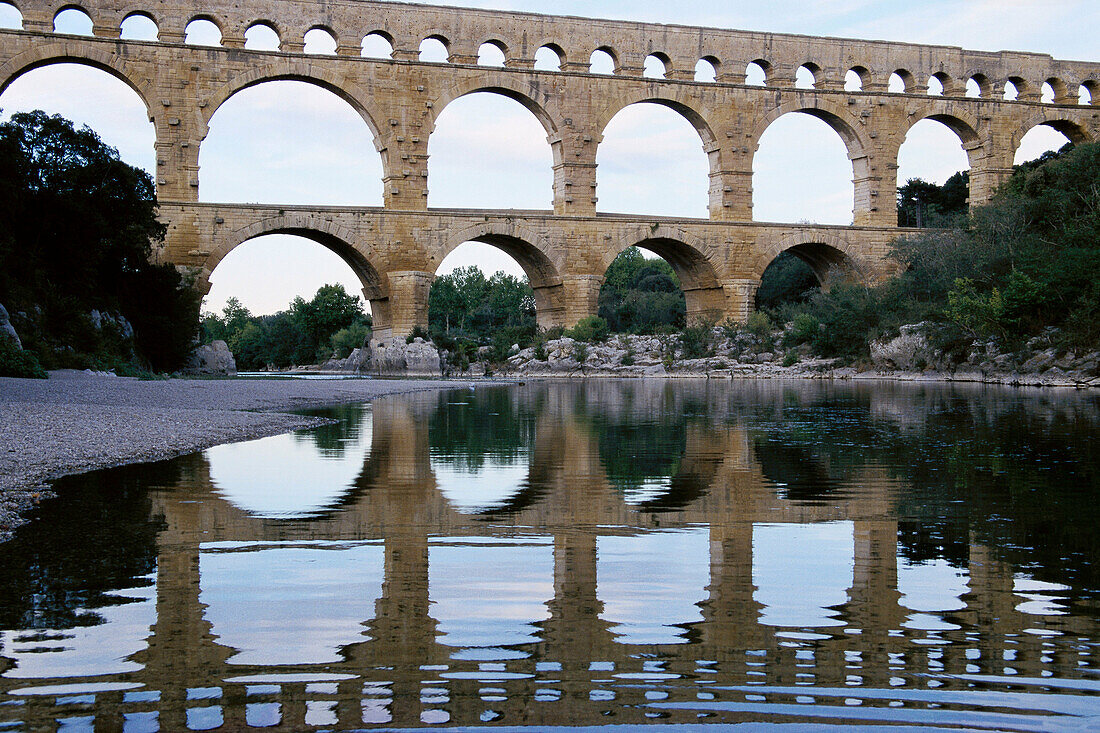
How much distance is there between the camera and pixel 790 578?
3.52 m

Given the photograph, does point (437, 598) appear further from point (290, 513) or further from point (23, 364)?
point (23, 364)

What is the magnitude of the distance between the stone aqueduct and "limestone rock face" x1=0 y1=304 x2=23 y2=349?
11637 millimetres

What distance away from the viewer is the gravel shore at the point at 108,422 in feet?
20.1

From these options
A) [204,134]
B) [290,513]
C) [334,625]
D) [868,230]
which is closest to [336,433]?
[290,513]

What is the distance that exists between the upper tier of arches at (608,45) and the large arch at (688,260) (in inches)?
185

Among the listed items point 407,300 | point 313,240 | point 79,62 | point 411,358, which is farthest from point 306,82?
point 411,358

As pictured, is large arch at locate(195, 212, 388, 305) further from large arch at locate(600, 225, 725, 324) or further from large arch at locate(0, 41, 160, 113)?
large arch at locate(600, 225, 725, 324)

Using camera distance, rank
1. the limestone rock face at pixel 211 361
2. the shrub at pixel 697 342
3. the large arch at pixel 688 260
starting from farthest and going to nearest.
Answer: the large arch at pixel 688 260, the shrub at pixel 697 342, the limestone rock face at pixel 211 361

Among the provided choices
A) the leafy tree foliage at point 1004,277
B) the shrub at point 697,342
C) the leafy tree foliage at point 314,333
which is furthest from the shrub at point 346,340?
the leafy tree foliage at point 1004,277

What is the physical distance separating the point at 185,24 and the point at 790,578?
93.3 feet

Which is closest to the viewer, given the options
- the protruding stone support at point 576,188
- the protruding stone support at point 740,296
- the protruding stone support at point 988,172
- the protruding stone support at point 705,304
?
the protruding stone support at point 576,188

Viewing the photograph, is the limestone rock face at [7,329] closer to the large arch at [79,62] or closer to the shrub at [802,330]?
the large arch at [79,62]

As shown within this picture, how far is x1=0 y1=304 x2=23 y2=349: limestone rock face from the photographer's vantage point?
15.5 metres

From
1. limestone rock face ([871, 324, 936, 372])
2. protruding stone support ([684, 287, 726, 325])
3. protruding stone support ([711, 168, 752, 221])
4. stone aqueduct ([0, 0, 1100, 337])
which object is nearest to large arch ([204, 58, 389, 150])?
stone aqueduct ([0, 0, 1100, 337])
